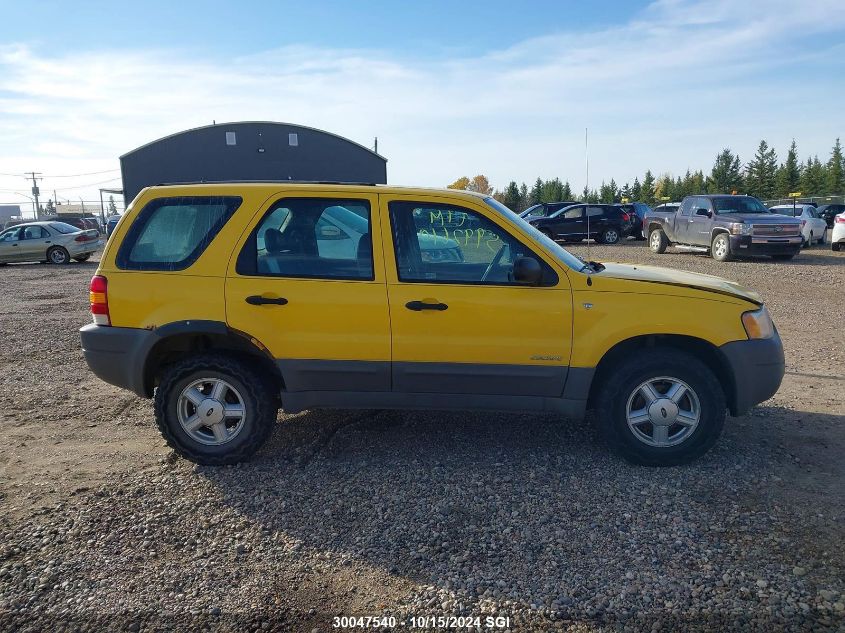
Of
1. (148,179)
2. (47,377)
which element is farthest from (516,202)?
(47,377)

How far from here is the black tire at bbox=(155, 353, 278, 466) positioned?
14.4 ft

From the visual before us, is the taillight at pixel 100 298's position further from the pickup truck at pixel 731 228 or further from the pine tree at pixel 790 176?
the pine tree at pixel 790 176

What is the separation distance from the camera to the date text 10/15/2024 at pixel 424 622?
2.80 metres

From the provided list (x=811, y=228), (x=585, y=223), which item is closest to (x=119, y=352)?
(x=585, y=223)

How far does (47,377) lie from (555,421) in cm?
538

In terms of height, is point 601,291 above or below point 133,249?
below

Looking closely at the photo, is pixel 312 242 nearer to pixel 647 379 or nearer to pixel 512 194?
pixel 647 379

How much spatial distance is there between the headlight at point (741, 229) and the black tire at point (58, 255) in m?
21.1

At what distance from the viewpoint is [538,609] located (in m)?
2.89

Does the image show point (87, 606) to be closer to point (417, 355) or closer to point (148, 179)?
point (417, 355)

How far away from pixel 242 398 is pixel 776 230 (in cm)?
1666

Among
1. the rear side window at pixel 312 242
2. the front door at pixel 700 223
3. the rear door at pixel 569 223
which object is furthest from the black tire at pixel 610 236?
the rear side window at pixel 312 242

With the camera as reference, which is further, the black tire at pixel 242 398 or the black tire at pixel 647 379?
the black tire at pixel 242 398

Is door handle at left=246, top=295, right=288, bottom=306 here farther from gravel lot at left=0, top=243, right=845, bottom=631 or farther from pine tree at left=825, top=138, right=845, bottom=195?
pine tree at left=825, top=138, right=845, bottom=195
